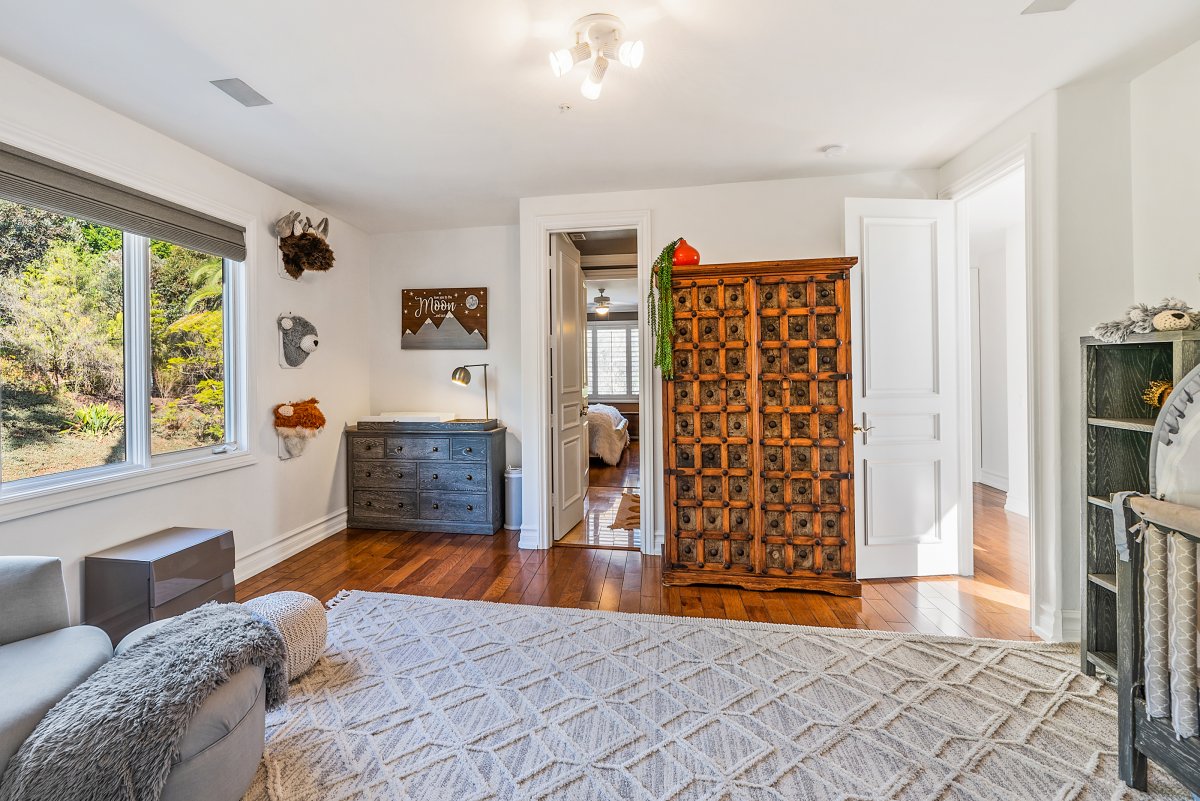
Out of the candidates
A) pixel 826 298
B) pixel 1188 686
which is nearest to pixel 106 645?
pixel 1188 686

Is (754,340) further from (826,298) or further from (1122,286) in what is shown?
(1122,286)

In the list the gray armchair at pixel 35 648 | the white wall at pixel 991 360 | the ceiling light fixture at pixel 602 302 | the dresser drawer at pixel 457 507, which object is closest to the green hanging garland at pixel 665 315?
the dresser drawer at pixel 457 507

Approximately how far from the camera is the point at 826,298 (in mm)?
2822

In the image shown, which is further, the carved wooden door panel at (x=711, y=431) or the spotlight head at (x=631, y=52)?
the carved wooden door panel at (x=711, y=431)

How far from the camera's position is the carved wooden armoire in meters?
2.84

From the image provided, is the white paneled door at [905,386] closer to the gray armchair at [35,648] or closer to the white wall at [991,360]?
the white wall at [991,360]

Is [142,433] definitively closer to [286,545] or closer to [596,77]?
[286,545]

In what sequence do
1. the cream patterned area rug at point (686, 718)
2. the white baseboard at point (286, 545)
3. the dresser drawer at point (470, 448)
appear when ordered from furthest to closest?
the dresser drawer at point (470, 448) → the white baseboard at point (286, 545) → the cream patterned area rug at point (686, 718)

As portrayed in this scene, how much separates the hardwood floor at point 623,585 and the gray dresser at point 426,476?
0.22 meters

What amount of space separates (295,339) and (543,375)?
1726 millimetres

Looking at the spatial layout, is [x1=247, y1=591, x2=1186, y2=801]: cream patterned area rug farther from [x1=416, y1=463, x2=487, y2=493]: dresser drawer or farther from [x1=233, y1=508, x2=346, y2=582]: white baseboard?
[x1=416, y1=463, x2=487, y2=493]: dresser drawer

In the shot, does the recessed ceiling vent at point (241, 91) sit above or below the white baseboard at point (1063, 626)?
above

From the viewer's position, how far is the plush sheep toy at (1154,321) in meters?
1.75

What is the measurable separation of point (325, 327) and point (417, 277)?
884mm
